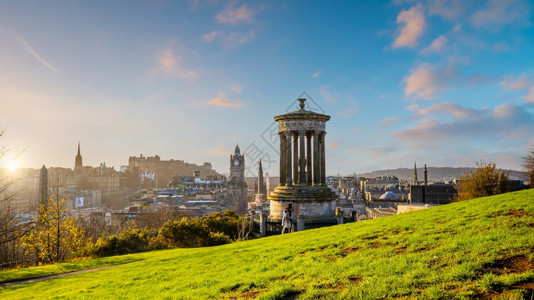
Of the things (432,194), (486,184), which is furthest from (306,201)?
(432,194)

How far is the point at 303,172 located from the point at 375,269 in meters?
14.1

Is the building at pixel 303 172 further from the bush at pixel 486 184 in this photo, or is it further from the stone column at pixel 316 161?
the bush at pixel 486 184

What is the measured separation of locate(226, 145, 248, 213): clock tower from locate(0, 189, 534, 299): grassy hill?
102m

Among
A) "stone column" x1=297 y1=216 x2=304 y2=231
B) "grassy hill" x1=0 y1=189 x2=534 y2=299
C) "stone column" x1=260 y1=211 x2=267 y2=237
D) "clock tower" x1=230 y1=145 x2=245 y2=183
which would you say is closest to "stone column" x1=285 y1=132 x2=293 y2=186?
"stone column" x1=260 y1=211 x2=267 y2=237

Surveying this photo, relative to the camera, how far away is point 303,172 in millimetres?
19906

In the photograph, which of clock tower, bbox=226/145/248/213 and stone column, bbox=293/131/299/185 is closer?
stone column, bbox=293/131/299/185

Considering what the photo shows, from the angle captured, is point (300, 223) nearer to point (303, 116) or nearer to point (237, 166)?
point (303, 116)

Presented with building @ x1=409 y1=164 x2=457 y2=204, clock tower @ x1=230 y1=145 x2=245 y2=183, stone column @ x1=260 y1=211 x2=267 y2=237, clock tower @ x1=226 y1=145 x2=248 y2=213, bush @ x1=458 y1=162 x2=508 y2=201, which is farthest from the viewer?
clock tower @ x1=230 y1=145 x2=245 y2=183

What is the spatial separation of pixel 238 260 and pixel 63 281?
6136 millimetres

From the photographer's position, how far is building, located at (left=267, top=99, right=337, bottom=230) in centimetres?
1898

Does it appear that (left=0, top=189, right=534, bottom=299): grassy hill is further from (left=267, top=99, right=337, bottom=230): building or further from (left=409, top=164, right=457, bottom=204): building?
(left=409, top=164, right=457, bottom=204): building

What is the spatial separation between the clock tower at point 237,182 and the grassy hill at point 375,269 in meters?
102

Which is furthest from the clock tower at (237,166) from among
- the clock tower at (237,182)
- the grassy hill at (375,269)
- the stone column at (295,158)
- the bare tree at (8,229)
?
the grassy hill at (375,269)

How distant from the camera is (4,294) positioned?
9703 mm
